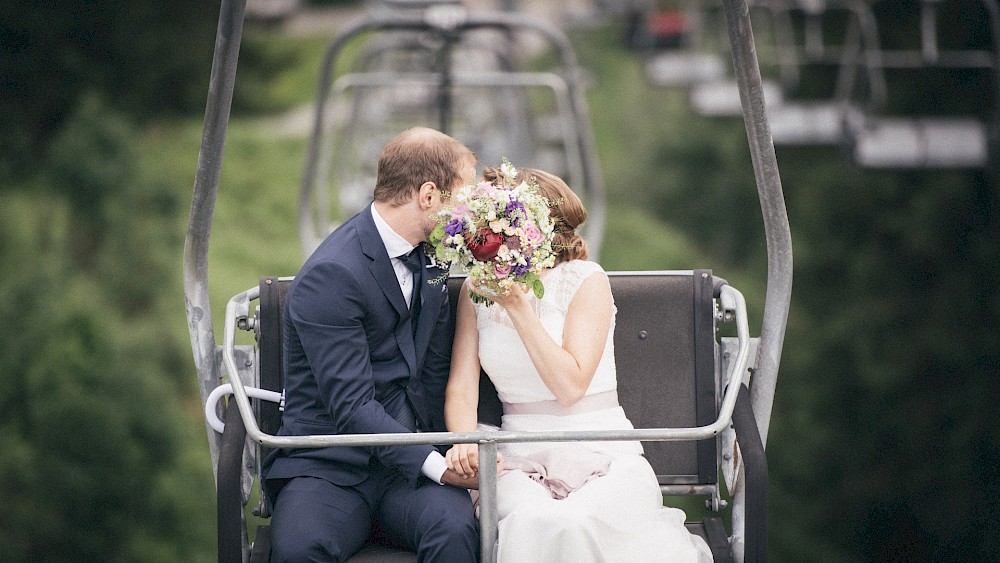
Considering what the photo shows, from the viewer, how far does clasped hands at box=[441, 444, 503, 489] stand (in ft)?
8.89

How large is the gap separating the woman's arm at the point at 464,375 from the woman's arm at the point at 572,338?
0.17 meters

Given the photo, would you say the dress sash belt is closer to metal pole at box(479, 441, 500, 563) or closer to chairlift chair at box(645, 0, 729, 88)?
metal pole at box(479, 441, 500, 563)

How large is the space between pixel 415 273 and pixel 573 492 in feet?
1.96

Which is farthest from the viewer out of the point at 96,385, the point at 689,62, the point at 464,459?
the point at 96,385

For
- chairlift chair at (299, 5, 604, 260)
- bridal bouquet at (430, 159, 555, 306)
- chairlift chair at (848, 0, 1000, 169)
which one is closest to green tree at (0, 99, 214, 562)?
chairlift chair at (299, 5, 604, 260)

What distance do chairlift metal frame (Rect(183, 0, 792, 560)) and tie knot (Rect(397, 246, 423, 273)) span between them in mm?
427

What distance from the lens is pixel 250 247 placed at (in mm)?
13648

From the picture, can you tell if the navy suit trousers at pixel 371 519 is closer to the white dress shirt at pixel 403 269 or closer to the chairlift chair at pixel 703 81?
the white dress shirt at pixel 403 269

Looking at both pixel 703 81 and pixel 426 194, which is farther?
pixel 703 81

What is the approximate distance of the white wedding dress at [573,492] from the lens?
259cm

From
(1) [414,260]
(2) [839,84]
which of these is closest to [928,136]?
(2) [839,84]

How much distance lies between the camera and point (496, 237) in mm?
2609

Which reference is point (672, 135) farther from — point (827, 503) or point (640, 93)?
point (827, 503)

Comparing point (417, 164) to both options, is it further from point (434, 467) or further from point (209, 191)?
point (434, 467)
